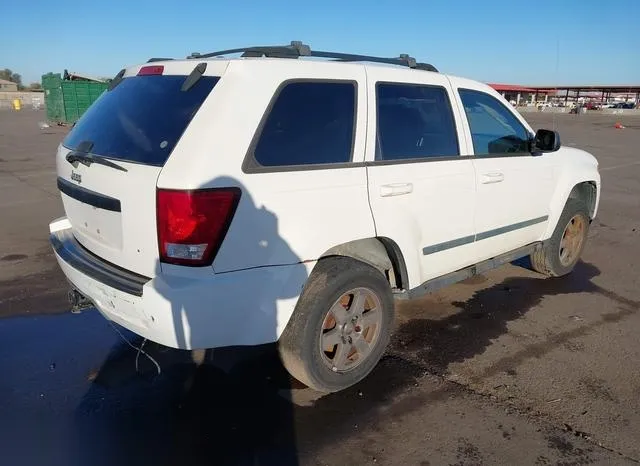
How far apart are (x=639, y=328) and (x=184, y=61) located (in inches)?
158

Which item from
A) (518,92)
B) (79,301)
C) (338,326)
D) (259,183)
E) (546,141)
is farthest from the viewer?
(518,92)

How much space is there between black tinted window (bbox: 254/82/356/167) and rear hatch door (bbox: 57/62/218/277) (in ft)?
1.29

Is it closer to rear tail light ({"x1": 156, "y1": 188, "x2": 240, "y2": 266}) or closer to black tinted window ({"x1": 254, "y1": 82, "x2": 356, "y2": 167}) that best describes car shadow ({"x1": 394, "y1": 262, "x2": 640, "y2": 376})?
black tinted window ({"x1": 254, "y1": 82, "x2": 356, "y2": 167})

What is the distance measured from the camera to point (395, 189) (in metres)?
3.37

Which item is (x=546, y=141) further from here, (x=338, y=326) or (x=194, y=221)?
(x=194, y=221)

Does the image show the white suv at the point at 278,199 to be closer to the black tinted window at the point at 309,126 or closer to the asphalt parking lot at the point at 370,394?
the black tinted window at the point at 309,126

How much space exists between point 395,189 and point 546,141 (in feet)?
6.52

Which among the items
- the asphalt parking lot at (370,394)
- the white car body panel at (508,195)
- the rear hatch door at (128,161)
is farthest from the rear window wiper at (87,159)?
the white car body panel at (508,195)

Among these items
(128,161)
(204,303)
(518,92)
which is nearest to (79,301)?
(128,161)

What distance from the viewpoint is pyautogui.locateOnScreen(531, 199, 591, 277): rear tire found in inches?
207

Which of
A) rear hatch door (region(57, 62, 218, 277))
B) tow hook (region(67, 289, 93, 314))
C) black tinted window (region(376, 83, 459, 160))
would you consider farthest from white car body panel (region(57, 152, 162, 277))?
black tinted window (region(376, 83, 459, 160))

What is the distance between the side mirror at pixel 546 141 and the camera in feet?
15.0

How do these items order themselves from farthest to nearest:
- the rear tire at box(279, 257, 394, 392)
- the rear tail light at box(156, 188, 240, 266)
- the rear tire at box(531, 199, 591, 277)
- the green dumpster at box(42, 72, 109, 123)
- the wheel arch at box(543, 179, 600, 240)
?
1. the green dumpster at box(42, 72, 109, 123)
2. the rear tire at box(531, 199, 591, 277)
3. the wheel arch at box(543, 179, 600, 240)
4. the rear tire at box(279, 257, 394, 392)
5. the rear tail light at box(156, 188, 240, 266)

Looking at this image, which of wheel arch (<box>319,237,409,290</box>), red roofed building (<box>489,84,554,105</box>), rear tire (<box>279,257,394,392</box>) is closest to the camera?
rear tire (<box>279,257,394,392</box>)
